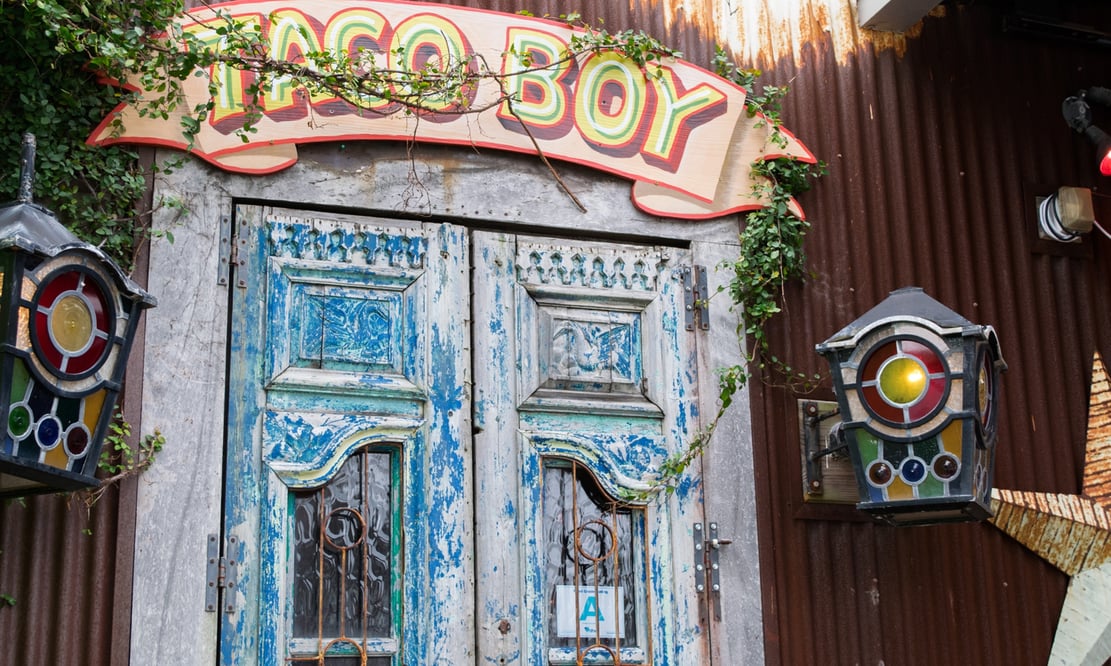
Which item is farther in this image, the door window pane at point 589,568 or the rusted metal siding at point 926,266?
the rusted metal siding at point 926,266

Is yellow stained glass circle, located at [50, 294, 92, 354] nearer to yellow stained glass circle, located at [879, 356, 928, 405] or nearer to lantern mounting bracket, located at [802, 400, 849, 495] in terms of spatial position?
yellow stained glass circle, located at [879, 356, 928, 405]

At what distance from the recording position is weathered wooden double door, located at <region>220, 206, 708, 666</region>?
4707 mm

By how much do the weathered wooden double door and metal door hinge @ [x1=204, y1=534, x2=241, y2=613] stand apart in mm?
14

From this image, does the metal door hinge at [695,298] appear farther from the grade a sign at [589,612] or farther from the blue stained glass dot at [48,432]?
the blue stained glass dot at [48,432]

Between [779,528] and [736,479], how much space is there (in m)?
0.25

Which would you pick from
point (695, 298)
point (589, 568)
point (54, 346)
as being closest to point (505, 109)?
point (695, 298)

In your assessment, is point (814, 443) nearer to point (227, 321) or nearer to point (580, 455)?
point (580, 455)

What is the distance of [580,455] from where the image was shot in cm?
511

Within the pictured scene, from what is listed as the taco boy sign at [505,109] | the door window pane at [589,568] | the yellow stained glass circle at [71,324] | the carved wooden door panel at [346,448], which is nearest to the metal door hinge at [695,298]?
A: the taco boy sign at [505,109]

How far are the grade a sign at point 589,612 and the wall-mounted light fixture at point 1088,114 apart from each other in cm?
278

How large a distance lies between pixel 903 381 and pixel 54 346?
2676 millimetres

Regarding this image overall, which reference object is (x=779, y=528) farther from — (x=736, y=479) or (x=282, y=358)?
(x=282, y=358)

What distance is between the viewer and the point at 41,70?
15.4ft

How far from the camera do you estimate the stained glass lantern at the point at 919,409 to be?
484 centimetres
